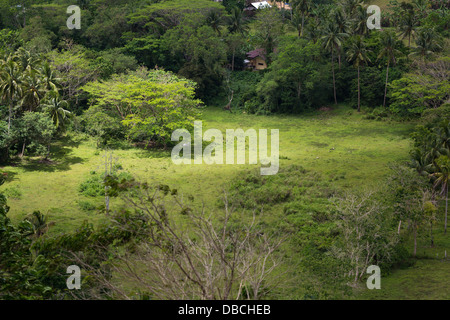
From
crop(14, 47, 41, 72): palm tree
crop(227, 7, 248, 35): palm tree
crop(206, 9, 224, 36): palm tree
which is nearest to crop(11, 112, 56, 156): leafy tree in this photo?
crop(14, 47, 41, 72): palm tree

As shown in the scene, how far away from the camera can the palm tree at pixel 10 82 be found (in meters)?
40.8

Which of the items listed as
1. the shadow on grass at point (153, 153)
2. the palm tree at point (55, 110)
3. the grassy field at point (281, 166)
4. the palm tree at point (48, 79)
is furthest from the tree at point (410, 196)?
the palm tree at point (48, 79)

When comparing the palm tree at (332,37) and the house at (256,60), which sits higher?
the palm tree at (332,37)

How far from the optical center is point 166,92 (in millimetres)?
49781

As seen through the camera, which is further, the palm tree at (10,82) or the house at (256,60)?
the house at (256,60)

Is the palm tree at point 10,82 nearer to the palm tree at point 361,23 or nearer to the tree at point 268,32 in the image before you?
the tree at point 268,32

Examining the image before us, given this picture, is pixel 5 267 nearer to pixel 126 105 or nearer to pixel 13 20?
pixel 126 105

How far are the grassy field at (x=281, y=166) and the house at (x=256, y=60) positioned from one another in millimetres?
12756

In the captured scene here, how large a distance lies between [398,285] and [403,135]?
29437mm

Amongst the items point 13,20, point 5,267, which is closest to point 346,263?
point 5,267

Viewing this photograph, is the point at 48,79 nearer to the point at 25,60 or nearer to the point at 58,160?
the point at 25,60

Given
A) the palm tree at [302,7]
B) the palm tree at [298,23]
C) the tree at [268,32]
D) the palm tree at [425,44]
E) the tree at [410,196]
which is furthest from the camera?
the palm tree at [302,7]

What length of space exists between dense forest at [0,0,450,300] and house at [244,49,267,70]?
0.72 ft

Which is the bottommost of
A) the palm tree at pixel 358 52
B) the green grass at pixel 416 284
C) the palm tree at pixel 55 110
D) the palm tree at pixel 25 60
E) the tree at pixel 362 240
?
the green grass at pixel 416 284
